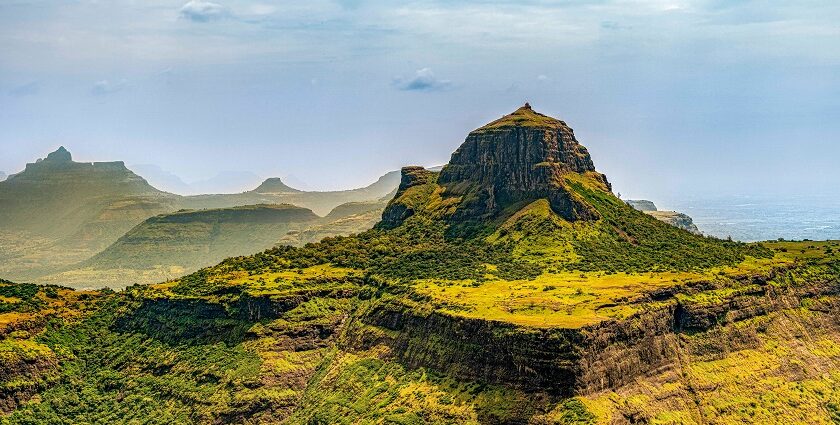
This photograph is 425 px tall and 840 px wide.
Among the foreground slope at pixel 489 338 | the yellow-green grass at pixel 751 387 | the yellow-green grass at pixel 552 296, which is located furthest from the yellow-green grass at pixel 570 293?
the yellow-green grass at pixel 751 387

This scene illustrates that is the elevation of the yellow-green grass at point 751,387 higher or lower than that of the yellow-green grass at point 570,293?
lower

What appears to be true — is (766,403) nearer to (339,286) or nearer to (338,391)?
(338,391)

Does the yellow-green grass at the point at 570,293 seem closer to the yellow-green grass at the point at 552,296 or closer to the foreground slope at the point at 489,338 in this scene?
the yellow-green grass at the point at 552,296

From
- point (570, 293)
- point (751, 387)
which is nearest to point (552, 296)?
point (570, 293)

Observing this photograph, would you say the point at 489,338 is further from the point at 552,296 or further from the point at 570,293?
the point at 570,293

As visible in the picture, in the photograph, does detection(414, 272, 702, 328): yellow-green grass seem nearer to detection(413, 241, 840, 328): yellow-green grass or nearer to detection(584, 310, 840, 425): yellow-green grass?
detection(413, 241, 840, 328): yellow-green grass

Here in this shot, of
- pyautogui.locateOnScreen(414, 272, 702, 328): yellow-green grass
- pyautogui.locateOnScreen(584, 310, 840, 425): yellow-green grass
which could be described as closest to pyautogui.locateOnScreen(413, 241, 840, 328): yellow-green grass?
→ pyautogui.locateOnScreen(414, 272, 702, 328): yellow-green grass

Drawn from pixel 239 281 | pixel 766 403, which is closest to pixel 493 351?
pixel 766 403

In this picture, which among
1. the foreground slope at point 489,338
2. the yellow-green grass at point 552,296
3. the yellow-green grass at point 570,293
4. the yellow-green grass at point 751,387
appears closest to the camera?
the yellow-green grass at point 751,387
